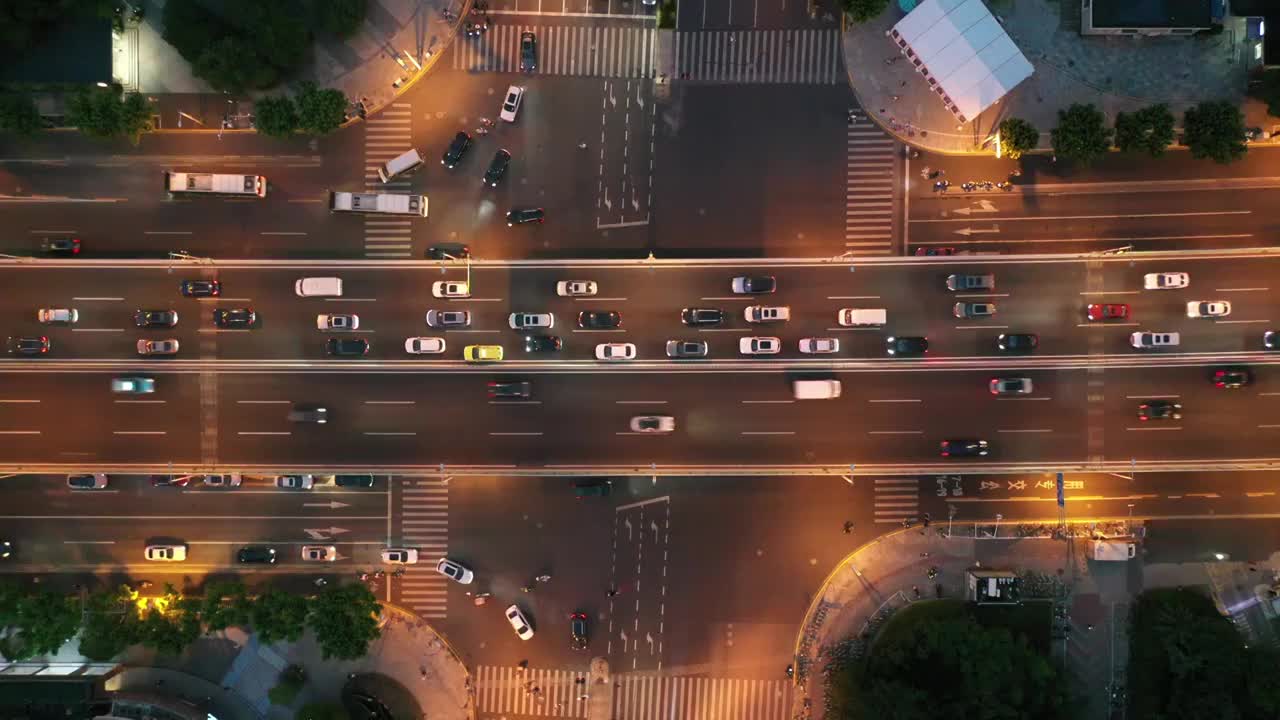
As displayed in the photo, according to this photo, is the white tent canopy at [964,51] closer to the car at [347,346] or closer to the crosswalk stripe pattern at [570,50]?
the crosswalk stripe pattern at [570,50]

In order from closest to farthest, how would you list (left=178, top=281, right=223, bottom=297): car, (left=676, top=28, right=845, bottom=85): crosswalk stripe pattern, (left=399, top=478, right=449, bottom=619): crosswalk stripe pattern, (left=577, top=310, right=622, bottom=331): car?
(left=178, top=281, right=223, bottom=297): car, (left=577, top=310, right=622, bottom=331): car, (left=676, top=28, right=845, bottom=85): crosswalk stripe pattern, (left=399, top=478, right=449, bottom=619): crosswalk stripe pattern

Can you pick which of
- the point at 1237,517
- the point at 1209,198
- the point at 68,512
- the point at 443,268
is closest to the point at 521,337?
the point at 443,268

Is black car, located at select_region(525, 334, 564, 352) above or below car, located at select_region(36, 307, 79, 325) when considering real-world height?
below

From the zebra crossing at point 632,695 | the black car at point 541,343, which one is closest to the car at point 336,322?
the black car at point 541,343

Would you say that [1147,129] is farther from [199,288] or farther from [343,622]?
[199,288]

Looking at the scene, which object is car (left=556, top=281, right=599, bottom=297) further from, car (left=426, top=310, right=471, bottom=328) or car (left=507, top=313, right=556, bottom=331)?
car (left=426, top=310, right=471, bottom=328)

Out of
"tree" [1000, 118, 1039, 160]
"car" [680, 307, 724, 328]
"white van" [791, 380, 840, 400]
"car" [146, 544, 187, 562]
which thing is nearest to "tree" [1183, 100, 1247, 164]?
"tree" [1000, 118, 1039, 160]
